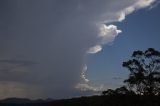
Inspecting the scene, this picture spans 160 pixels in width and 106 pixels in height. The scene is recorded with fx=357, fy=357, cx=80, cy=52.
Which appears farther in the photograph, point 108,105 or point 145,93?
point 108,105

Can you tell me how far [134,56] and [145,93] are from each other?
42.0ft

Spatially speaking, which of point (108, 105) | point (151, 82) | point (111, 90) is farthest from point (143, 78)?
point (108, 105)

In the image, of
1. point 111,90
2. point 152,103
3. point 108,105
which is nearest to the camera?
point 152,103

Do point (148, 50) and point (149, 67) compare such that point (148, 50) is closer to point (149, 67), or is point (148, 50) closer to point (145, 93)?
point (149, 67)

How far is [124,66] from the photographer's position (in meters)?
119

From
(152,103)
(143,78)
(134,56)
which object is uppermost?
(134,56)

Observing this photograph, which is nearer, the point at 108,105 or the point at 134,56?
the point at 134,56

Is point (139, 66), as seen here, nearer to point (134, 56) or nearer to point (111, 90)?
point (134, 56)

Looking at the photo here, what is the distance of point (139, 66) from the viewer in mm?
117500

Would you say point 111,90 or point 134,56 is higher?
point 134,56

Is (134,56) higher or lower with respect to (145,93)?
higher

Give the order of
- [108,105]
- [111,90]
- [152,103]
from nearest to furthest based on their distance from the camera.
Result: [152,103], [111,90], [108,105]

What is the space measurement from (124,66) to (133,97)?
11.0m

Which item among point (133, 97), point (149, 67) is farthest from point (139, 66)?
point (133, 97)
